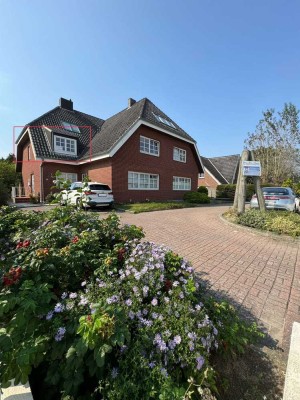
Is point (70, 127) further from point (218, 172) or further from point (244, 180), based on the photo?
point (218, 172)

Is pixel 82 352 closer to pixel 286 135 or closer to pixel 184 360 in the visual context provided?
pixel 184 360

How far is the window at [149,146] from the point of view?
674 inches

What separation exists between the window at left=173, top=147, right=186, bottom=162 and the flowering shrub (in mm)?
18717

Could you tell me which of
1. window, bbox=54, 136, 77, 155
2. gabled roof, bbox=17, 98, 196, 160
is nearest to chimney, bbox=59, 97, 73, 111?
gabled roof, bbox=17, 98, 196, 160

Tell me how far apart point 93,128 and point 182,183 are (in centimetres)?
1098

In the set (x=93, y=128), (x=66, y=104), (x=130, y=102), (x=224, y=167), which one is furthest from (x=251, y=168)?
(x=224, y=167)

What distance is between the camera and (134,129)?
1541 centimetres

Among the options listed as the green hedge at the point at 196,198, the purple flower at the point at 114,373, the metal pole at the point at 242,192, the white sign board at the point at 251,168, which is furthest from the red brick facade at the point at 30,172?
the purple flower at the point at 114,373

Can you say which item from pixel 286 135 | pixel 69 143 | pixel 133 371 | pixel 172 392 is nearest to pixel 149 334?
pixel 133 371

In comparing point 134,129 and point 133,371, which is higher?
point 134,129

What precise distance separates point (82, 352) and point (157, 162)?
1763 cm

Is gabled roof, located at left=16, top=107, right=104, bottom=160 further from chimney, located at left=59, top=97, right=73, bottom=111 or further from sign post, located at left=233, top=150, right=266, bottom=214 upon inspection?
sign post, located at left=233, top=150, right=266, bottom=214

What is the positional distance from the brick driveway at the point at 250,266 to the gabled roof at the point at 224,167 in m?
27.5

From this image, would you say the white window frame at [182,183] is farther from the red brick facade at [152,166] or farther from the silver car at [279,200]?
the silver car at [279,200]
